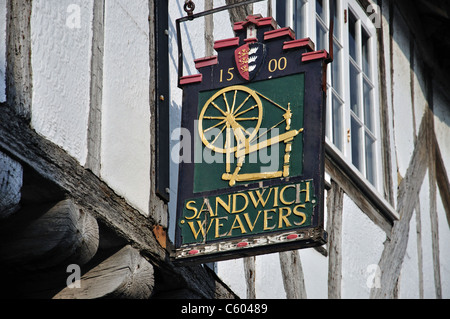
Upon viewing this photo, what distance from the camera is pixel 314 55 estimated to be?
191 inches

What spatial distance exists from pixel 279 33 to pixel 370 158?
9.65 ft

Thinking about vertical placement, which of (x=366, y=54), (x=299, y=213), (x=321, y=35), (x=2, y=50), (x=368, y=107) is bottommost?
(x=299, y=213)

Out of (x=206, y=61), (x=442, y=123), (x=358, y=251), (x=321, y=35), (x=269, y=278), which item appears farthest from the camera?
(x=442, y=123)

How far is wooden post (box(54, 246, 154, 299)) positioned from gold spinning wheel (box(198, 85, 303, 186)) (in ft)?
1.82

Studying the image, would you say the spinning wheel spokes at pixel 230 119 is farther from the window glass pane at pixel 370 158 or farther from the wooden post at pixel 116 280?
the window glass pane at pixel 370 158

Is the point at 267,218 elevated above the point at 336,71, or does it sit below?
below

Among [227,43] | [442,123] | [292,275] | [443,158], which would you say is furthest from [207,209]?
[442,123]

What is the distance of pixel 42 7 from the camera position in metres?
4.41

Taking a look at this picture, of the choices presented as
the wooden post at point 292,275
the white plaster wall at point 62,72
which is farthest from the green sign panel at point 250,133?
the wooden post at point 292,275

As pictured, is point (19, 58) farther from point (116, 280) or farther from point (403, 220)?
point (403, 220)

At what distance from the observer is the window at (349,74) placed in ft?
23.2

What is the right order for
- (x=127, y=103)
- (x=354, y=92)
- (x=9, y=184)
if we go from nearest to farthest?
(x=9, y=184) < (x=127, y=103) < (x=354, y=92)

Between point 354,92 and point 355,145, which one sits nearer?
point 355,145
